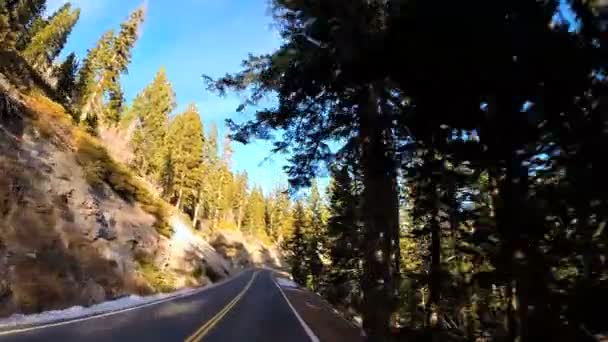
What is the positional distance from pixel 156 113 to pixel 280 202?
69399 millimetres

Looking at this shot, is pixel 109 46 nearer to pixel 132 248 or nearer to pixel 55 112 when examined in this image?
pixel 55 112

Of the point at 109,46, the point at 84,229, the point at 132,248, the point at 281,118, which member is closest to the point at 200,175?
the point at 109,46

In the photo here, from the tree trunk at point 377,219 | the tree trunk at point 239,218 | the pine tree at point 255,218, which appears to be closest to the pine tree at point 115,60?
the tree trunk at point 377,219

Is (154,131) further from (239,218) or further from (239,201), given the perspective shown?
(239,201)

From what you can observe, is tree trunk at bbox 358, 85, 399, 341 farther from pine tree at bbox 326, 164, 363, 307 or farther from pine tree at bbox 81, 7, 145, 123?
pine tree at bbox 81, 7, 145, 123

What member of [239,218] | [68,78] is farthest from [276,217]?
[68,78]

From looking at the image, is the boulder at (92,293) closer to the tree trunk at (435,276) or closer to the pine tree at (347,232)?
the tree trunk at (435,276)

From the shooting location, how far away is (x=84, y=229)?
24.1 metres

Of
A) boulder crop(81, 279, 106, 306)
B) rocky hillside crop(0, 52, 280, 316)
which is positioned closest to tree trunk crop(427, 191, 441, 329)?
rocky hillside crop(0, 52, 280, 316)

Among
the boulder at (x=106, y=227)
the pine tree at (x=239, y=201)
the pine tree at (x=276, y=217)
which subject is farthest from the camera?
the pine tree at (x=276, y=217)

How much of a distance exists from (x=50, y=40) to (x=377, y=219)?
58932 mm

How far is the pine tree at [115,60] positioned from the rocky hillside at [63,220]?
56.6ft

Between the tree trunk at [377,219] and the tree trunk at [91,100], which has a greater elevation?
the tree trunk at [91,100]

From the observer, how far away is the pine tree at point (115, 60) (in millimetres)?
49594
